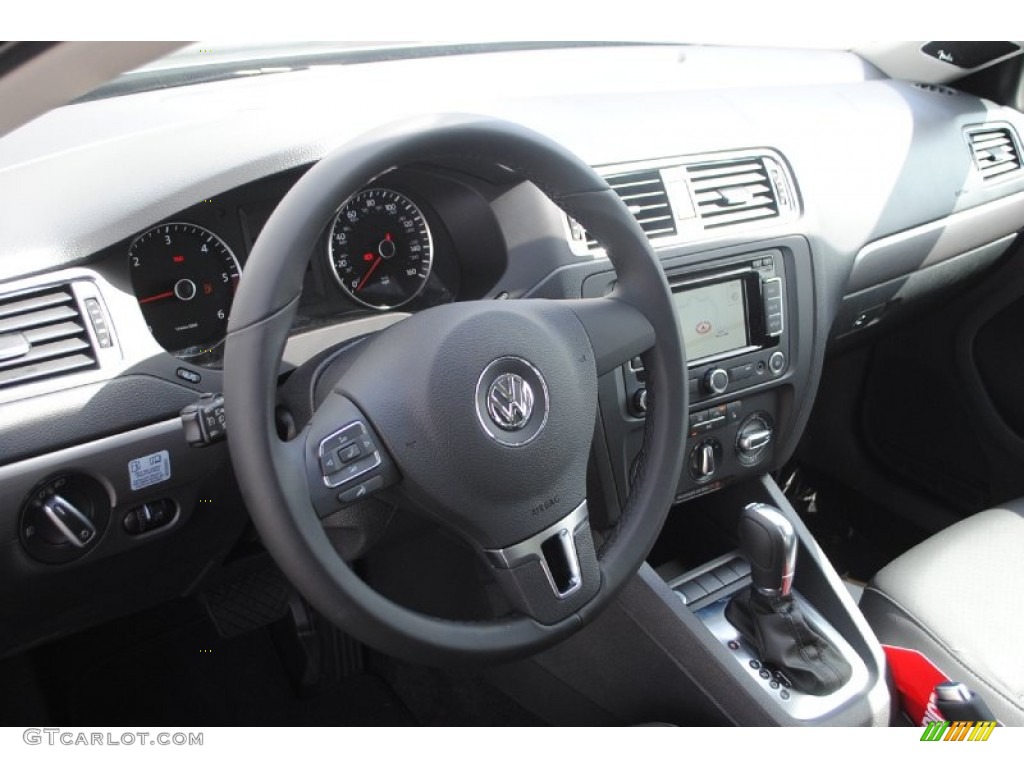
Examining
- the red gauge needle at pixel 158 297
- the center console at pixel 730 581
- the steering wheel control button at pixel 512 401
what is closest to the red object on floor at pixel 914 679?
the center console at pixel 730 581

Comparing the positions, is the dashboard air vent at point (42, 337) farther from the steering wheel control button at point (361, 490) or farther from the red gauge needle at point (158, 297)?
the steering wheel control button at point (361, 490)

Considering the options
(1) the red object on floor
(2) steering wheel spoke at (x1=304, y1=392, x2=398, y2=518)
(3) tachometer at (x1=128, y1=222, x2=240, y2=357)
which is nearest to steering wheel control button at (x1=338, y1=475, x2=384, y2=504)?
(2) steering wheel spoke at (x1=304, y1=392, x2=398, y2=518)

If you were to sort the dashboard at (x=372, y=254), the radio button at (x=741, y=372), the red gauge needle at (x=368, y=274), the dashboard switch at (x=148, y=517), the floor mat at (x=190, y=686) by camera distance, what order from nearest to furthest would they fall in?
the dashboard at (x=372, y=254) < the dashboard switch at (x=148, y=517) < the red gauge needle at (x=368, y=274) < the radio button at (x=741, y=372) < the floor mat at (x=190, y=686)

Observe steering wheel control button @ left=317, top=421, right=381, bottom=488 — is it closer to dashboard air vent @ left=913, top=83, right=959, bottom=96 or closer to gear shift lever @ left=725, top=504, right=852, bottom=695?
gear shift lever @ left=725, top=504, right=852, bottom=695

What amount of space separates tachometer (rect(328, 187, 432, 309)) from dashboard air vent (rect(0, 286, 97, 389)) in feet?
1.20

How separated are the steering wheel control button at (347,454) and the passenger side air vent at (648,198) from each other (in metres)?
0.68

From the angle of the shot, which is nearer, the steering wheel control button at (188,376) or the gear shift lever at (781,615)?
the steering wheel control button at (188,376)

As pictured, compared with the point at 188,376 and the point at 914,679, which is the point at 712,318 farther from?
the point at 188,376

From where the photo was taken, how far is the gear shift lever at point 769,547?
156cm

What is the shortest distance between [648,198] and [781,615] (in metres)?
0.71

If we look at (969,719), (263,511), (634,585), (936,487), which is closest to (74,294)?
(263,511)

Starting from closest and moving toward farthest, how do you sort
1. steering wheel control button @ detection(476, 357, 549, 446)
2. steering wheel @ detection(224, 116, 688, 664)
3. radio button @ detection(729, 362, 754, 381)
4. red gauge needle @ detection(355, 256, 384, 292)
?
steering wheel @ detection(224, 116, 688, 664)
steering wheel control button @ detection(476, 357, 549, 446)
red gauge needle @ detection(355, 256, 384, 292)
radio button @ detection(729, 362, 754, 381)

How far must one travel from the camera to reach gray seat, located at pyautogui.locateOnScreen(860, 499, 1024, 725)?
1.54 m

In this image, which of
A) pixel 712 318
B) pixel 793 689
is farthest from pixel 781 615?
pixel 712 318
